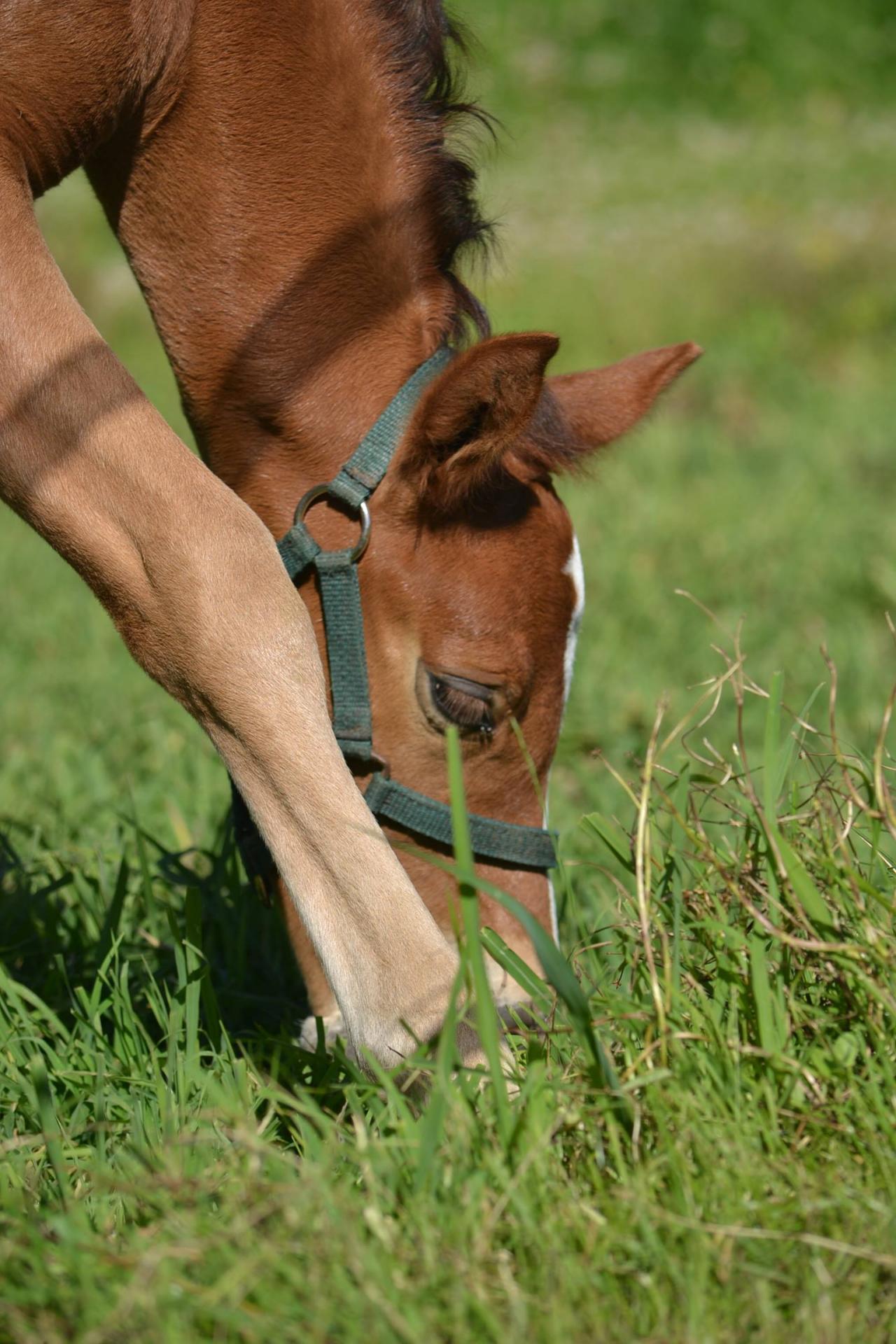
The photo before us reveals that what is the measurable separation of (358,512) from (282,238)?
0.52 metres

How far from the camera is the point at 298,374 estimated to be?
2.35 metres

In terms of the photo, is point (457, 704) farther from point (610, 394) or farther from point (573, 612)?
point (610, 394)

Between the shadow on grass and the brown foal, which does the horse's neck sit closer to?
the brown foal

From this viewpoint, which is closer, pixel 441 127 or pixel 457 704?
pixel 457 704

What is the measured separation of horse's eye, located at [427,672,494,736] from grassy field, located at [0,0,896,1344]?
0.27 meters

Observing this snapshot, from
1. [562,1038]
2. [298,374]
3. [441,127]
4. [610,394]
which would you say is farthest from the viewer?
[610,394]

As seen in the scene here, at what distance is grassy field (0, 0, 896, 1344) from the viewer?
136 centimetres

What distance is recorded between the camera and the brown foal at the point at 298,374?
196 cm

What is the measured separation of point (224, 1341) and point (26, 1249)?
0.25 meters

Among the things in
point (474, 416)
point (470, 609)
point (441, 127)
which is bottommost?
point (470, 609)

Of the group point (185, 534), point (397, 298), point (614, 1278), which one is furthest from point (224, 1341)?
point (397, 298)

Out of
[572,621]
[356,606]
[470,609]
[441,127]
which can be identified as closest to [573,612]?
[572,621]

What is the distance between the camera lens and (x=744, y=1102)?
1674 millimetres

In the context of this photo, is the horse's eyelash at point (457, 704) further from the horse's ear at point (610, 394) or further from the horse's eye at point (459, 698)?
the horse's ear at point (610, 394)
